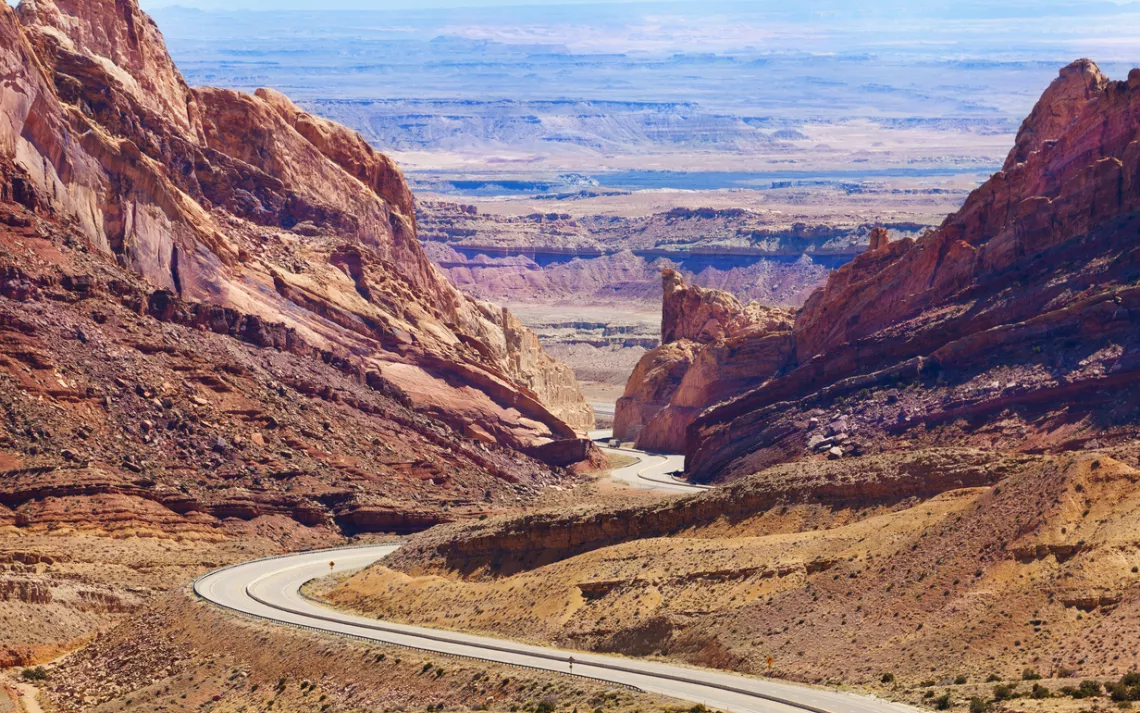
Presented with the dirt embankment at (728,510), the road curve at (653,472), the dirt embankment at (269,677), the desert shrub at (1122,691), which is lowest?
the road curve at (653,472)

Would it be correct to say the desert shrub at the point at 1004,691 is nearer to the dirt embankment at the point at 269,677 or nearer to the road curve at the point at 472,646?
the road curve at the point at 472,646

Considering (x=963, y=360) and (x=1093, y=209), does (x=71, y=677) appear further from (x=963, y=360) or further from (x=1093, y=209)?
(x=1093, y=209)

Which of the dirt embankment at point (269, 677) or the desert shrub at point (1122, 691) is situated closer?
the desert shrub at point (1122, 691)

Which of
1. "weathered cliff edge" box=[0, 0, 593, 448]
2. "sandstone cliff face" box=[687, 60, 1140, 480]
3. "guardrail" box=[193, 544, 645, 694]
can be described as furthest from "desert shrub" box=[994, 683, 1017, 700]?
"weathered cliff edge" box=[0, 0, 593, 448]

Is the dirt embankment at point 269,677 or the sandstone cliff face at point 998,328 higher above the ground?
the sandstone cliff face at point 998,328

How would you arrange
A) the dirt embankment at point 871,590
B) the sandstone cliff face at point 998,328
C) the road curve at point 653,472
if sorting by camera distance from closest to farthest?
the dirt embankment at point 871,590 < the sandstone cliff face at point 998,328 < the road curve at point 653,472

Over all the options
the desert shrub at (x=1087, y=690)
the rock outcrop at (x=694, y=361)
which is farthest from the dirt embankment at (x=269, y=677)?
the rock outcrop at (x=694, y=361)

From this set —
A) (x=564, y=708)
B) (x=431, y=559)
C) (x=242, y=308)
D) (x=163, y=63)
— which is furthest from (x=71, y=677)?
(x=163, y=63)
